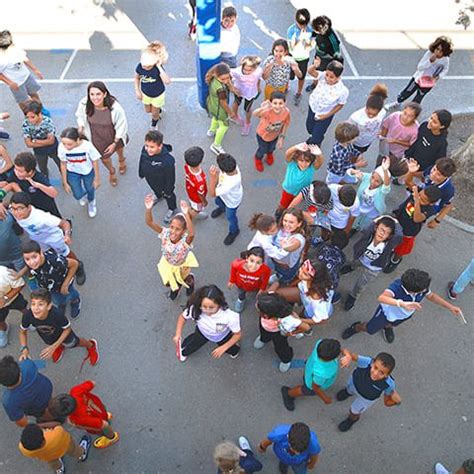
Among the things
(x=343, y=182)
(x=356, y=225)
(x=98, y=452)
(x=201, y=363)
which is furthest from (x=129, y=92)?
(x=98, y=452)

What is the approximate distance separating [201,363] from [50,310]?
5.61 ft

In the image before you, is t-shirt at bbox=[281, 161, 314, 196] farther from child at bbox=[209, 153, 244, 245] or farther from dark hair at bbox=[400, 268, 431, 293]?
dark hair at bbox=[400, 268, 431, 293]

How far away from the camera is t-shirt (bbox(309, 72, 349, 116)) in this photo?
6.14 meters

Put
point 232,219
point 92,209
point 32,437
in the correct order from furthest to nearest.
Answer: point 92,209
point 232,219
point 32,437

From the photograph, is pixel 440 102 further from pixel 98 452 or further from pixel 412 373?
pixel 98 452

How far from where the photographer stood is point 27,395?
3730mm

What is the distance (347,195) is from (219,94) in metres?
2.55

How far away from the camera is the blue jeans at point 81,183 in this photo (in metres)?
5.61

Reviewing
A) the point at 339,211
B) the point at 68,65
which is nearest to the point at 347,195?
the point at 339,211

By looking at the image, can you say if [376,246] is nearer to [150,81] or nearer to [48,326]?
[48,326]

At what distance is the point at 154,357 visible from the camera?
16.3 ft

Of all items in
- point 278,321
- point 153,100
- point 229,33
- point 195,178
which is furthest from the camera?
point 229,33

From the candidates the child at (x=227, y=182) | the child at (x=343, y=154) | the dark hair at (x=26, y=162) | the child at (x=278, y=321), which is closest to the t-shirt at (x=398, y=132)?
the child at (x=343, y=154)

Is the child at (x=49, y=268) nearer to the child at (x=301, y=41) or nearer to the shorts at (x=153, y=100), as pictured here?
the shorts at (x=153, y=100)
